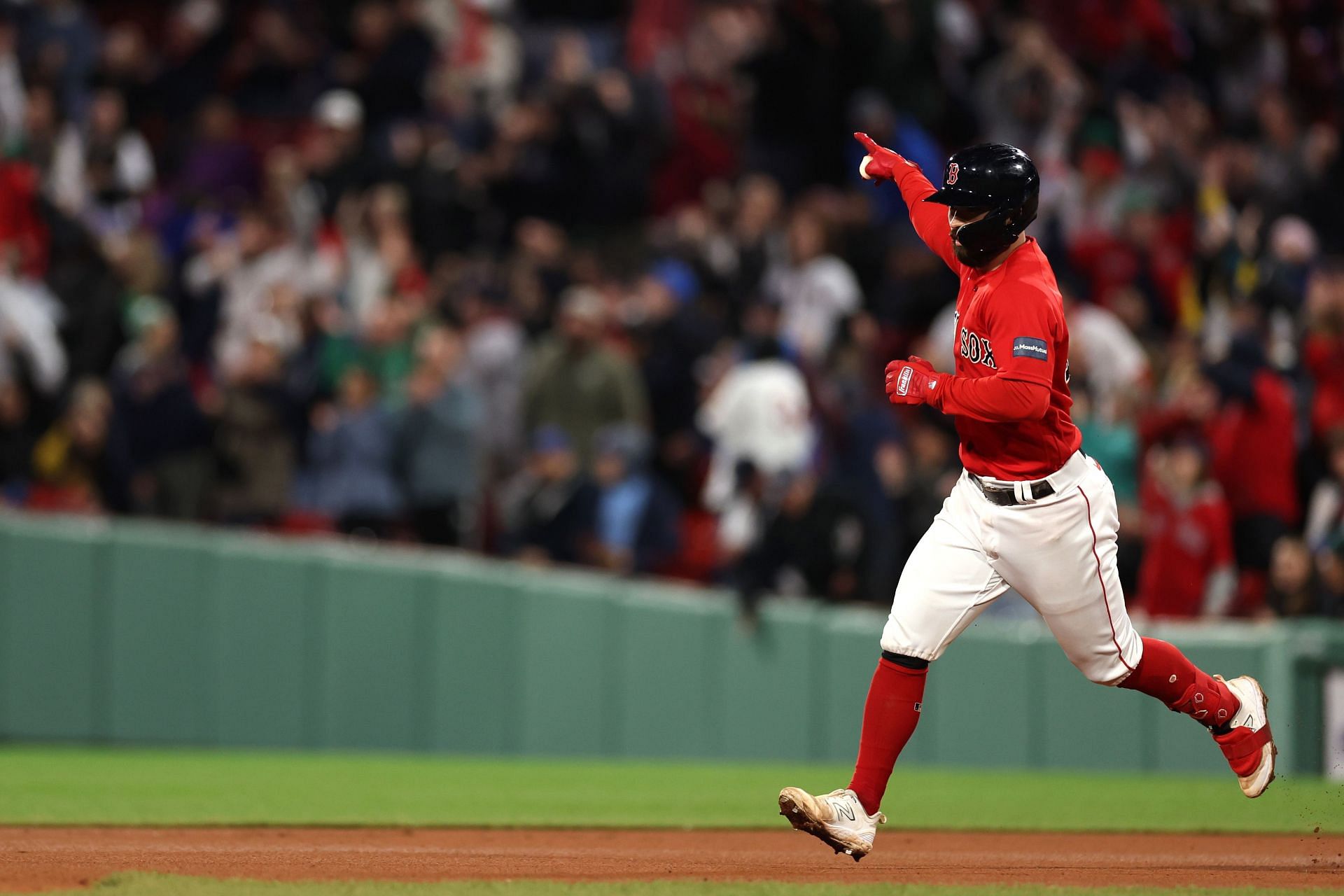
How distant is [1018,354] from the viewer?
5680 millimetres

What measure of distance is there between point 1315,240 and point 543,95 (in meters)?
5.65

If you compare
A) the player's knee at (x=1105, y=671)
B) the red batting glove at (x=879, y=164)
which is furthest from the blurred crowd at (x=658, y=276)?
the player's knee at (x=1105, y=671)

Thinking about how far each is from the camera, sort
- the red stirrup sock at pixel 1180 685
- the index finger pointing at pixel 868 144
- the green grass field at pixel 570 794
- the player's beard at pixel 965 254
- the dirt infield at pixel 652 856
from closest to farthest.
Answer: the dirt infield at pixel 652 856 → the player's beard at pixel 965 254 → the red stirrup sock at pixel 1180 685 → the index finger pointing at pixel 868 144 → the green grass field at pixel 570 794

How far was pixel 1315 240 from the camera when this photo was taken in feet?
42.8

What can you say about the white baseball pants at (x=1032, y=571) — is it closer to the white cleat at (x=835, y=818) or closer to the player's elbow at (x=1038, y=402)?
the player's elbow at (x=1038, y=402)

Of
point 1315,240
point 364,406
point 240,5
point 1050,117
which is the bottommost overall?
point 364,406

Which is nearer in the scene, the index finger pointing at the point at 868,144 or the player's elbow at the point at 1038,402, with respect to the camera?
the player's elbow at the point at 1038,402

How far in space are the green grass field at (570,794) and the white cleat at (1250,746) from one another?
1430mm

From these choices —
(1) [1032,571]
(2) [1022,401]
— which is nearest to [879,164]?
(2) [1022,401]

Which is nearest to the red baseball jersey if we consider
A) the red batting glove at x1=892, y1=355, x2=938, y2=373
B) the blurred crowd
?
the red batting glove at x1=892, y1=355, x2=938, y2=373

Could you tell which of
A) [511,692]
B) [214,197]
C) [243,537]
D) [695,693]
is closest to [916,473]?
[695,693]

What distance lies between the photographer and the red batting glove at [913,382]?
18.7 feet

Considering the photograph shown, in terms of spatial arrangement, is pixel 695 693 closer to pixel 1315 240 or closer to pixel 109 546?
pixel 109 546

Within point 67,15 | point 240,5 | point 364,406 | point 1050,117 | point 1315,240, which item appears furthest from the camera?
point 240,5
